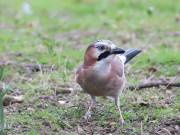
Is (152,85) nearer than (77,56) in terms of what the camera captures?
Yes

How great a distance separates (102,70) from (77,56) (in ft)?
8.86

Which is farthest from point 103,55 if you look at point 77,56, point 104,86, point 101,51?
point 77,56

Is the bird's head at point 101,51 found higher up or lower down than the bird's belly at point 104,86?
higher up

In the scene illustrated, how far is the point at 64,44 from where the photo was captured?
26.2 feet

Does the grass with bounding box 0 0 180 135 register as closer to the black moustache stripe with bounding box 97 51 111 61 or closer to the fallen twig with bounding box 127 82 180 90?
the fallen twig with bounding box 127 82 180 90

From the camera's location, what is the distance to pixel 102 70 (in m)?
4.68

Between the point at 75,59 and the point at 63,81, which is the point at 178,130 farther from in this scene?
the point at 75,59

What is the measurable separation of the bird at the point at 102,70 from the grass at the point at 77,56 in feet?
0.99

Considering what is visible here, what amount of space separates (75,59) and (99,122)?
2364mm

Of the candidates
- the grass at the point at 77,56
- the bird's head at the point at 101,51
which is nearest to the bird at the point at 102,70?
the bird's head at the point at 101,51

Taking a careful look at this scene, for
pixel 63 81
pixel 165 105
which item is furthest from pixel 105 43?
pixel 63 81

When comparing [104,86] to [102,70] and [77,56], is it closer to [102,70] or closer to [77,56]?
[102,70]

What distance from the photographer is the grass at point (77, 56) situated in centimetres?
498

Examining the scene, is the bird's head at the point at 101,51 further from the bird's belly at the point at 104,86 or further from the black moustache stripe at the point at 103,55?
the bird's belly at the point at 104,86
